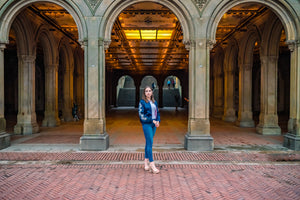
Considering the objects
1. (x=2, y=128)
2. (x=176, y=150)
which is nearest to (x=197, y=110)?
(x=176, y=150)

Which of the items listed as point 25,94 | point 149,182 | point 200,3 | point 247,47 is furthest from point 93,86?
point 247,47

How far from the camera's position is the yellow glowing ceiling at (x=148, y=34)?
12617mm

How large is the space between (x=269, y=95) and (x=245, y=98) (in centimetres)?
241

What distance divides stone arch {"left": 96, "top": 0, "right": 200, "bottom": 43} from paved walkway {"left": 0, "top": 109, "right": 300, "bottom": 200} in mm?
3893

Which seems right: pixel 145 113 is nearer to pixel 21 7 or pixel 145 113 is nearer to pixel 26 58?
pixel 21 7

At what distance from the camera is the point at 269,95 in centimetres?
982

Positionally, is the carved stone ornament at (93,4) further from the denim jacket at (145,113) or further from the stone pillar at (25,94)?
the stone pillar at (25,94)

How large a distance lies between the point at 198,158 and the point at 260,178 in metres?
1.77

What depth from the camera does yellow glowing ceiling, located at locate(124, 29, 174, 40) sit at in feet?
41.4

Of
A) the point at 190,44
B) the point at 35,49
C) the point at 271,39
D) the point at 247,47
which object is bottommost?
the point at 190,44

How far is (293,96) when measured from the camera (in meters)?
7.37

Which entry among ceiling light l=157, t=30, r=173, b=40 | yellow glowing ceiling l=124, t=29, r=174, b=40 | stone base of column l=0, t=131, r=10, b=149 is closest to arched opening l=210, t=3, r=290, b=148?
ceiling light l=157, t=30, r=173, b=40

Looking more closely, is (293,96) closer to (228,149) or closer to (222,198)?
(228,149)

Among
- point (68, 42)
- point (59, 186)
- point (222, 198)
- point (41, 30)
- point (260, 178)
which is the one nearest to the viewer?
point (222, 198)
